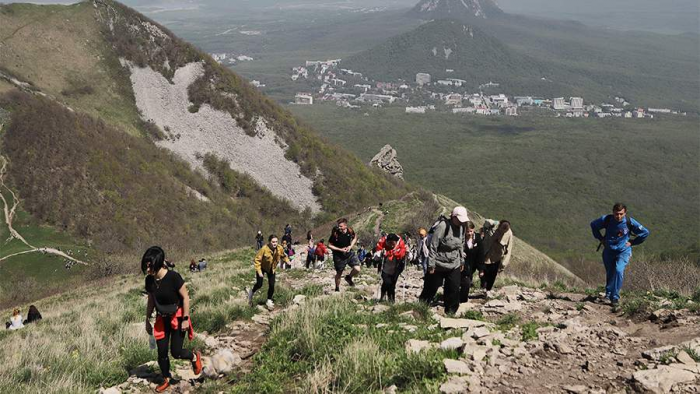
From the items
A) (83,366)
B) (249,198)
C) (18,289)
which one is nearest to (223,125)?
(249,198)

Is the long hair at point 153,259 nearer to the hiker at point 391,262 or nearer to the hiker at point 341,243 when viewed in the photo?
the hiker at point 391,262

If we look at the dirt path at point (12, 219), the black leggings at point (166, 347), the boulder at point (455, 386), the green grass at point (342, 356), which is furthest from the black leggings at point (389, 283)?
the dirt path at point (12, 219)

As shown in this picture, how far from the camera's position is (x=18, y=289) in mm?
25844

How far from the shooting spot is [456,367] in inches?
228

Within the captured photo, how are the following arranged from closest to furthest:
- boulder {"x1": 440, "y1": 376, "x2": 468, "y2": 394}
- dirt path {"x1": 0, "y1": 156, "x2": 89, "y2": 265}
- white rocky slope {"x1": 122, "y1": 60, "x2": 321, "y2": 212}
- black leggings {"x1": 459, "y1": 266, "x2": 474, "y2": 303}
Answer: boulder {"x1": 440, "y1": 376, "x2": 468, "y2": 394} → black leggings {"x1": 459, "y1": 266, "x2": 474, "y2": 303} → dirt path {"x1": 0, "y1": 156, "x2": 89, "y2": 265} → white rocky slope {"x1": 122, "y1": 60, "x2": 321, "y2": 212}

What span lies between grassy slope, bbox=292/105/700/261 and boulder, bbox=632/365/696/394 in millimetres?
48847

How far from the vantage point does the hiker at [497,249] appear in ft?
35.1

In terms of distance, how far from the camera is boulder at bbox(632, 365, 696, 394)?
204 inches

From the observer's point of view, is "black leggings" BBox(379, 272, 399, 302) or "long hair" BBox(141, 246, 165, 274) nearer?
"long hair" BBox(141, 246, 165, 274)

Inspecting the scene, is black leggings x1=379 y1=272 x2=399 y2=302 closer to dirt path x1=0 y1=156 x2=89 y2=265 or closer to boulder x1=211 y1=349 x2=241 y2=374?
boulder x1=211 y1=349 x2=241 y2=374

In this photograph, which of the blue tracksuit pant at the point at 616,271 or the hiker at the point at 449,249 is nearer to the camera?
the hiker at the point at 449,249

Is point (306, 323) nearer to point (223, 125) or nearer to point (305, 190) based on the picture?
point (305, 190)

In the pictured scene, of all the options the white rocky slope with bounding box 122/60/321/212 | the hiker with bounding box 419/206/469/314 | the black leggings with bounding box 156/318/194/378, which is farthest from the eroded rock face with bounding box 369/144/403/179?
the black leggings with bounding box 156/318/194/378

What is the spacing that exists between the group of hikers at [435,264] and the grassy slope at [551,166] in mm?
44065
